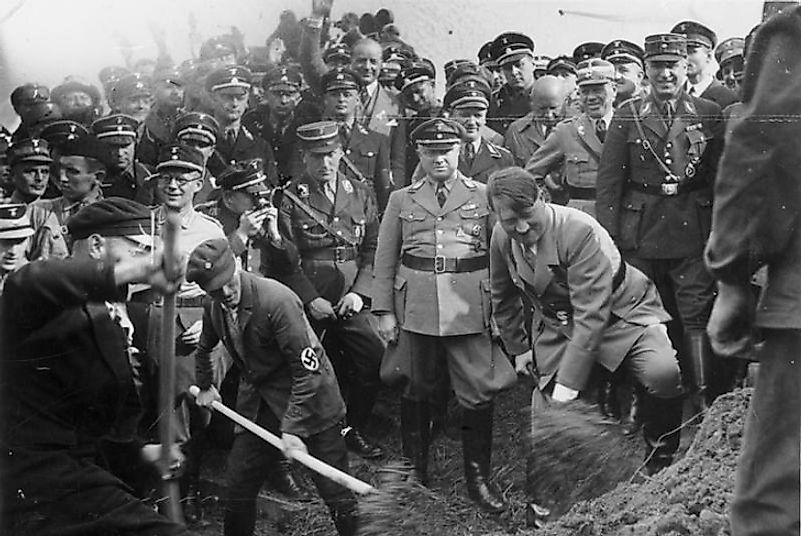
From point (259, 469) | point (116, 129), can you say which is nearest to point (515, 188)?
point (259, 469)

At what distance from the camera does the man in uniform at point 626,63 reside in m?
4.34

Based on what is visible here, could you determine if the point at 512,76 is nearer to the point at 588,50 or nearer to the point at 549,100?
the point at 549,100

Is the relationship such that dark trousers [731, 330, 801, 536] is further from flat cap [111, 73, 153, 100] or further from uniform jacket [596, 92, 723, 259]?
flat cap [111, 73, 153, 100]

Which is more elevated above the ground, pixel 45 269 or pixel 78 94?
pixel 78 94

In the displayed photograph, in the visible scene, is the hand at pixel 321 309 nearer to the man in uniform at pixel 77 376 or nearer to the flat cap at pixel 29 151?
the man in uniform at pixel 77 376

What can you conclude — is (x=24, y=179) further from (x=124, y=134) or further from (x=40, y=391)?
(x=40, y=391)

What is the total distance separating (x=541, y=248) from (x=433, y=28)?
35.9 inches

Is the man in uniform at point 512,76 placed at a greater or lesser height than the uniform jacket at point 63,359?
greater

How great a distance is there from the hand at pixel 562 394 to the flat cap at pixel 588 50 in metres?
1.23

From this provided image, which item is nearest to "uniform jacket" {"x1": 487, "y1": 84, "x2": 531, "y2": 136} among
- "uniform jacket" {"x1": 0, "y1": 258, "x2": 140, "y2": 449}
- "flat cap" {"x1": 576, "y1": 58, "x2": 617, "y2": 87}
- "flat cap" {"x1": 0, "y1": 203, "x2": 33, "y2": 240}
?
"flat cap" {"x1": 576, "y1": 58, "x2": 617, "y2": 87}

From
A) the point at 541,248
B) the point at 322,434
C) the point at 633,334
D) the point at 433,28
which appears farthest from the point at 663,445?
the point at 433,28

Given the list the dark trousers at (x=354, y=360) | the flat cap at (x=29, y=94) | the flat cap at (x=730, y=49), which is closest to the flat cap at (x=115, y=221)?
the flat cap at (x=29, y=94)

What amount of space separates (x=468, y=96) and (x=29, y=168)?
1.69 metres

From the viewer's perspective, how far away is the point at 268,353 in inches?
171
